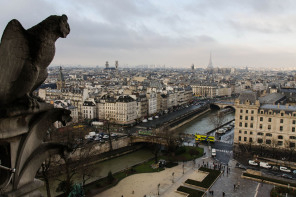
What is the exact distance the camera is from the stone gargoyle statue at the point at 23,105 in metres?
5.25

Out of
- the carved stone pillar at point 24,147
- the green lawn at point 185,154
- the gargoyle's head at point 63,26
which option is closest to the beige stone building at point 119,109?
the green lawn at point 185,154

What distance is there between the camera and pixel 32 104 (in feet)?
18.6

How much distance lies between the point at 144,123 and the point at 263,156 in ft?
113

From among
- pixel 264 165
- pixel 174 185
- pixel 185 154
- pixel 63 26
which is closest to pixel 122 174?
pixel 174 185

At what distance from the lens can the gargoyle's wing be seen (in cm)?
516

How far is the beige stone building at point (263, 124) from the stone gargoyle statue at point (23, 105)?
1834 inches

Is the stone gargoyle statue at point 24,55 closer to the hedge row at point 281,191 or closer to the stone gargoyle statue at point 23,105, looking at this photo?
the stone gargoyle statue at point 23,105

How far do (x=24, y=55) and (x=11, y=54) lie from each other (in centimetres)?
25

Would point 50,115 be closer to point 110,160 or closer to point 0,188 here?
point 0,188

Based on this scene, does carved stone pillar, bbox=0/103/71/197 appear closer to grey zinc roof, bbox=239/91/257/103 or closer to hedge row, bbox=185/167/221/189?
hedge row, bbox=185/167/221/189

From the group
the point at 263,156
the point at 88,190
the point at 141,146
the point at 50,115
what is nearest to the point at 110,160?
the point at 141,146

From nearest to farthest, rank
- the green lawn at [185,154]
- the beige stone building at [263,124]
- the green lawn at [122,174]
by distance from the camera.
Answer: the green lawn at [122,174], the green lawn at [185,154], the beige stone building at [263,124]

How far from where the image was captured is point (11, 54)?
521cm

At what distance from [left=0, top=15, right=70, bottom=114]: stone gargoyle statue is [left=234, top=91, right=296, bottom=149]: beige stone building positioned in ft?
154
